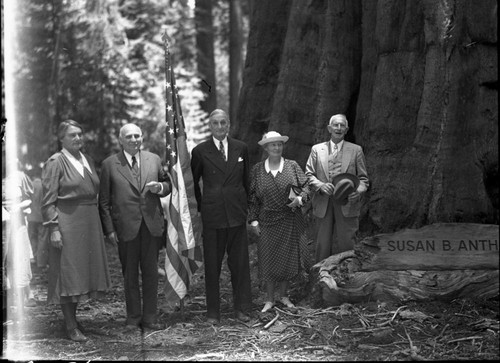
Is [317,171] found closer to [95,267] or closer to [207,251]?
[207,251]

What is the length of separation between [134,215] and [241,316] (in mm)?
1383

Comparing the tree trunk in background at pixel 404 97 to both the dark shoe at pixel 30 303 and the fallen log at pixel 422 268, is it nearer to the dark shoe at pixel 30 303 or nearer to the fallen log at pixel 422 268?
the fallen log at pixel 422 268

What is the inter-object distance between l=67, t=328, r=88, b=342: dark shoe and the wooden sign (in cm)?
265

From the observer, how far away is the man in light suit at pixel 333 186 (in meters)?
7.89

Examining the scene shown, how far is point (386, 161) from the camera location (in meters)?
8.54

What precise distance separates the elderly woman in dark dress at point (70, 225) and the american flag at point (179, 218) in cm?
72

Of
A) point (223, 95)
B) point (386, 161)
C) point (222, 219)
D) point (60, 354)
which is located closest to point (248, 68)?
point (386, 161)

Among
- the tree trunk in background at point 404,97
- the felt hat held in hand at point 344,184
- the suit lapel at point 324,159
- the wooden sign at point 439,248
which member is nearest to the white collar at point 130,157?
the suit lapel at point 324,159

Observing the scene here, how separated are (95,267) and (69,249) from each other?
314mm

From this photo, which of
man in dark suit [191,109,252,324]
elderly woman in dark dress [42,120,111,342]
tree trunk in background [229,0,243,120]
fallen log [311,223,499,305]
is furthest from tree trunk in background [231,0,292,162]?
tree trunk in background [229,0,243,120]

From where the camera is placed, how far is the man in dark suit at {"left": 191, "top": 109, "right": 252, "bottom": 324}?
300 inches

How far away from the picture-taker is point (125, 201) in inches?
296

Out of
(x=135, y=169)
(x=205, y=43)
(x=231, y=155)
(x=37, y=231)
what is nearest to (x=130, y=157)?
(x=135, y=169)

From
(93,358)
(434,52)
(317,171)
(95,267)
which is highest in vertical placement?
(434,52)
